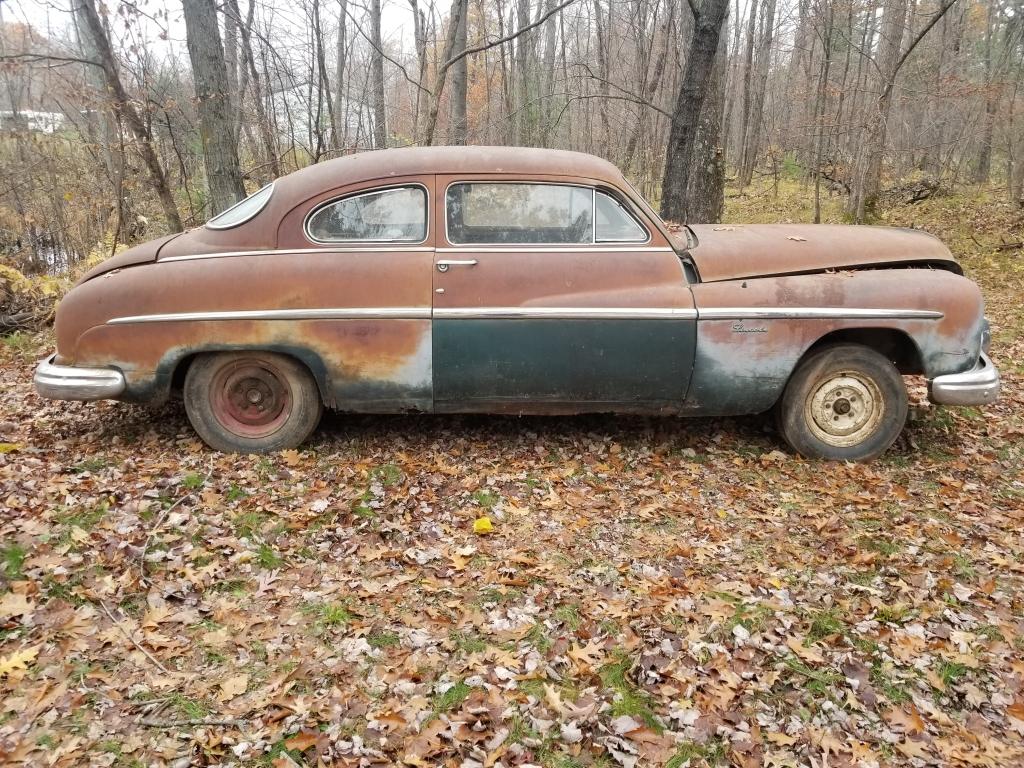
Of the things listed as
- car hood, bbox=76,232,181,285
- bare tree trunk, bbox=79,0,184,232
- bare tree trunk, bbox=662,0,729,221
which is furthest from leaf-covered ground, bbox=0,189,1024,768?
bare tree trunk, bbox=79,0,184,232

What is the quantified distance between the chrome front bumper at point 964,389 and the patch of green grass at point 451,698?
3.66 metres

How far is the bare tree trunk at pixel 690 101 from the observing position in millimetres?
7156

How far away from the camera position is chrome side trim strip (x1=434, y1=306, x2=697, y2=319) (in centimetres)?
445

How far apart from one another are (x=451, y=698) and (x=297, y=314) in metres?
2.65

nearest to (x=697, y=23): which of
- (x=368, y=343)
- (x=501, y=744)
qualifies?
(x=368, y=343)

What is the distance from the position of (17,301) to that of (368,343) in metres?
5.86

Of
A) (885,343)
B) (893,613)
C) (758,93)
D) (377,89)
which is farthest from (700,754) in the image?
(758,93)

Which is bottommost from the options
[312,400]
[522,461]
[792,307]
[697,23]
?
[522,461]

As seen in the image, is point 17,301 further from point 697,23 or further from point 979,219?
point 979,219

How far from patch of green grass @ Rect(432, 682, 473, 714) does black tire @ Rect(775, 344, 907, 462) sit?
3021mm

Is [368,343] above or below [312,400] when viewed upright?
above

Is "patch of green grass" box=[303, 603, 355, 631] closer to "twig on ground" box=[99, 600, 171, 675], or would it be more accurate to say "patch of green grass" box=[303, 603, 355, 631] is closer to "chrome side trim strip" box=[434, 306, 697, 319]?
"twig on ground" box=[99, 600, 171, 675]

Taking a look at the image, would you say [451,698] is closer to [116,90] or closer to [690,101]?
[690,101]

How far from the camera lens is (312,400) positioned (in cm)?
473
